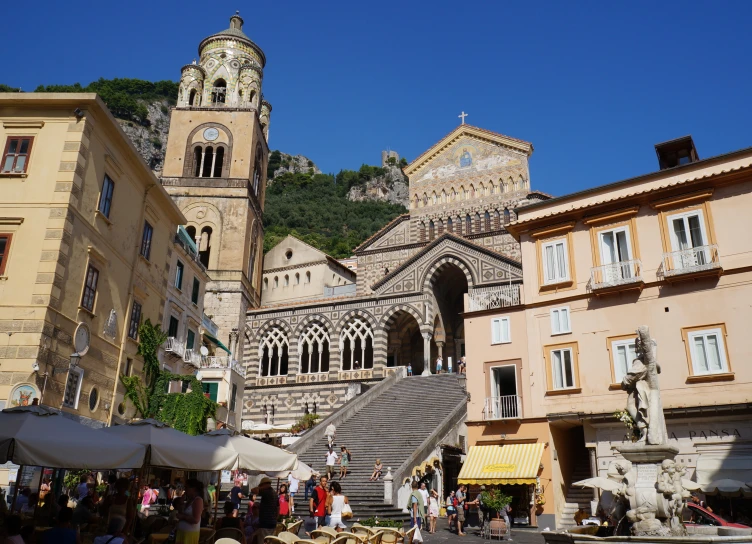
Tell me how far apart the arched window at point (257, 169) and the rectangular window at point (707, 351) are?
32003 millimetres

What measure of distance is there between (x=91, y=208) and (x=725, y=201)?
1738 cm

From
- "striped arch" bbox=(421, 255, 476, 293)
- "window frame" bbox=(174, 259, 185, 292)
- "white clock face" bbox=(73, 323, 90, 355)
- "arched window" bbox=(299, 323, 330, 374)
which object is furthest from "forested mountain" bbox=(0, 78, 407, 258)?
"white clock face" bbox=(73, 323, 90, 355)

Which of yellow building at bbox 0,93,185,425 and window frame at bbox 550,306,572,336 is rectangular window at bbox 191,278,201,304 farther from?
window frame at bbox 550,306,572,336

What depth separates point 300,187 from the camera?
9956 cm

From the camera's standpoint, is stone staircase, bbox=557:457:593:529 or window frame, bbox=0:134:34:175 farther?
stone staircase, bbox=557:457:593:529

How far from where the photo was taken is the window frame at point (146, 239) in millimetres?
20891

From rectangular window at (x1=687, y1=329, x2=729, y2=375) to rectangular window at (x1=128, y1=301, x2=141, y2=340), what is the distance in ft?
53.0

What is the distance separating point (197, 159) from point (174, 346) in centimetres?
2306

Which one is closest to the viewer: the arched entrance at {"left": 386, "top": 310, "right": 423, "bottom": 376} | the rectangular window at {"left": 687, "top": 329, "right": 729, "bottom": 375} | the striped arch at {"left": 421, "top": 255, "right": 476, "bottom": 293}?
the rectangular window at {"left": 687, "top": 329, "right": 729, "bottom": 375}

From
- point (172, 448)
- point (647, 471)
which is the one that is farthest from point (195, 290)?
point (647, 471)

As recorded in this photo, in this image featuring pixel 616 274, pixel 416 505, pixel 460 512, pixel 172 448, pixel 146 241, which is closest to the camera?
pixel 172 448

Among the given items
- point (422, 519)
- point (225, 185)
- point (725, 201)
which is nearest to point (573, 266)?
point (725, 201)

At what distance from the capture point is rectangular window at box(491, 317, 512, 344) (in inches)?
805

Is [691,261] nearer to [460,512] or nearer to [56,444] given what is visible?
[460,512]
